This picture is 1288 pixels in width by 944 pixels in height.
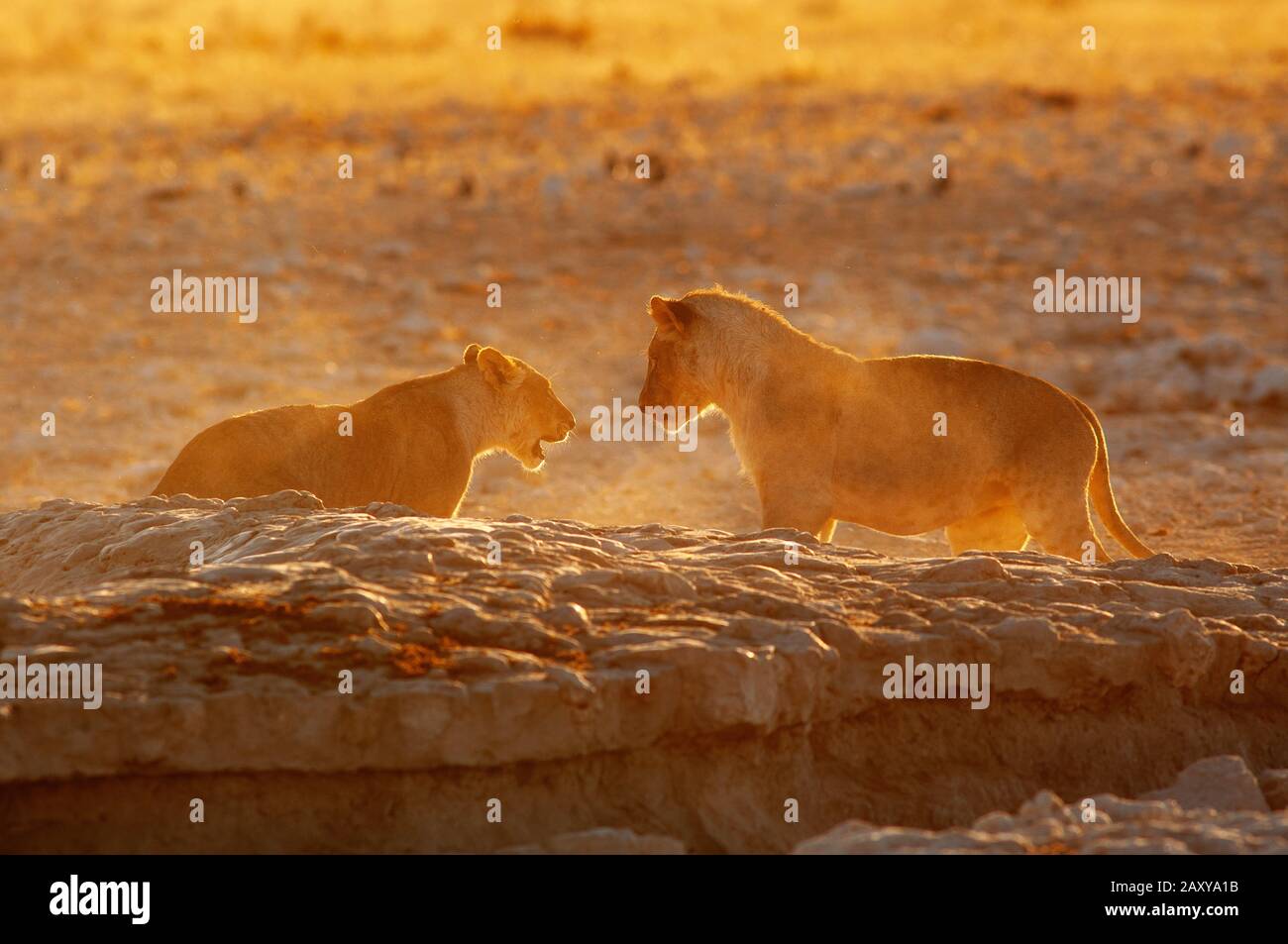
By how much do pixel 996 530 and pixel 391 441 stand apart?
3.26 m

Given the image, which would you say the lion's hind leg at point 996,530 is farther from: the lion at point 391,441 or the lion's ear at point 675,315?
the lion at point 391,441

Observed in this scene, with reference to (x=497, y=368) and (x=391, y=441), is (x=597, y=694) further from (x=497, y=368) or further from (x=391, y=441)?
(x=497, y=368)

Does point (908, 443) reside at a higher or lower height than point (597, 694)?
higher

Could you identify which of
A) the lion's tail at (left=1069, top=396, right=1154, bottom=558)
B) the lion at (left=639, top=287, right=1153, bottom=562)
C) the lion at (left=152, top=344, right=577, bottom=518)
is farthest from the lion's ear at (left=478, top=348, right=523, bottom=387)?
the lion's tail at (left=1069, top=396, right=1154, bottom=558)

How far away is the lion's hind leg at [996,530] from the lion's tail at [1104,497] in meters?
0.42

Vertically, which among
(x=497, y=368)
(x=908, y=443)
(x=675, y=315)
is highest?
(x=675, y=315)

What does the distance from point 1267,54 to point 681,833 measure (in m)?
32.1

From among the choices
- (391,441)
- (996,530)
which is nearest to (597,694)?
(391,441)

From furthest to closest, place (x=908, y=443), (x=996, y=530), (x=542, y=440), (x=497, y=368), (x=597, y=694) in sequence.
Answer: (x=542, y=440) → (x=497, y=368) → (x=996, y=530) → (x=908, y=443) → (x=597, y=694)

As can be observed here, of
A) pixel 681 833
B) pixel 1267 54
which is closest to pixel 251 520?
pixel 681 833

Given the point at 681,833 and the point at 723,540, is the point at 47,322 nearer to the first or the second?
the point at 723,540

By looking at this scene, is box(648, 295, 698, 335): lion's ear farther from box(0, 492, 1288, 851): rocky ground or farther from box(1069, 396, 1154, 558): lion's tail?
box(0, 492, 1288, 851): rocky ground

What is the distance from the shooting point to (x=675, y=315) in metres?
10.4
